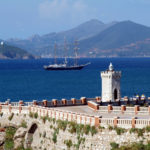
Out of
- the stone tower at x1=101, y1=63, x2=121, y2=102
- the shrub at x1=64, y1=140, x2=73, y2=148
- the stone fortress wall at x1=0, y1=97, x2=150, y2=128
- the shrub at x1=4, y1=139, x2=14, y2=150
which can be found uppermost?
the stone tower at x1=101, y1=63, x2=121, y2=102

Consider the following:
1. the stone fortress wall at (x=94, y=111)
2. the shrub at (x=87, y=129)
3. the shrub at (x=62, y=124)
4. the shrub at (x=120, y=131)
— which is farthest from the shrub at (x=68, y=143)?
the shrub at (x=120, y=131)

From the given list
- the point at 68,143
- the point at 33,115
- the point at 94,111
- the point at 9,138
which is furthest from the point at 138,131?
the point at 9,138

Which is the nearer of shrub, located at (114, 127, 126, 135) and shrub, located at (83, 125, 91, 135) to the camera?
shrub, located at (114, 127, 126, 135)

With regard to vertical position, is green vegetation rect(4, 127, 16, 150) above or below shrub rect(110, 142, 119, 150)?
below

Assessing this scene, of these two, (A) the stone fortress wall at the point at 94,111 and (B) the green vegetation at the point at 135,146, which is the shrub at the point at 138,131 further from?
(B) the green vegetation at the point at 135,146

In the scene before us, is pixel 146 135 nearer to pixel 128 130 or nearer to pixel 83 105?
pixel 128 130

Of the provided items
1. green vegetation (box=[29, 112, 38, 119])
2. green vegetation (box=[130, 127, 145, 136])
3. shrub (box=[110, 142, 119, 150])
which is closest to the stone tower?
green vegetation (box=[29, 112, 38, 119])

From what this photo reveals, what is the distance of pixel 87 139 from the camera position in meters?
43.0

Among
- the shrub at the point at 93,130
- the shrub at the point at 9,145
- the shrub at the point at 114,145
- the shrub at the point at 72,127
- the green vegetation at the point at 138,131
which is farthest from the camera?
the shrub at the point at 9,145

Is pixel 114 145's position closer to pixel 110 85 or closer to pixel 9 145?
pixel 9 145

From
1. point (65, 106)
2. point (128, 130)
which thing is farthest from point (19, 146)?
point (128, 130)

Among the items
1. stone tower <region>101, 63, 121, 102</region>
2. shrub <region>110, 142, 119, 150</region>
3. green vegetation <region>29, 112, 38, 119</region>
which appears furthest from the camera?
stone tower <region>101, 63, 121, 102</region>

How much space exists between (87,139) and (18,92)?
9254 cm

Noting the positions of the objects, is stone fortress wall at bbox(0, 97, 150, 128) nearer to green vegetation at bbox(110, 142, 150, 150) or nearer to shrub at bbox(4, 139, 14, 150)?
green vegetation at bbox(110, 142, 150, 150)
